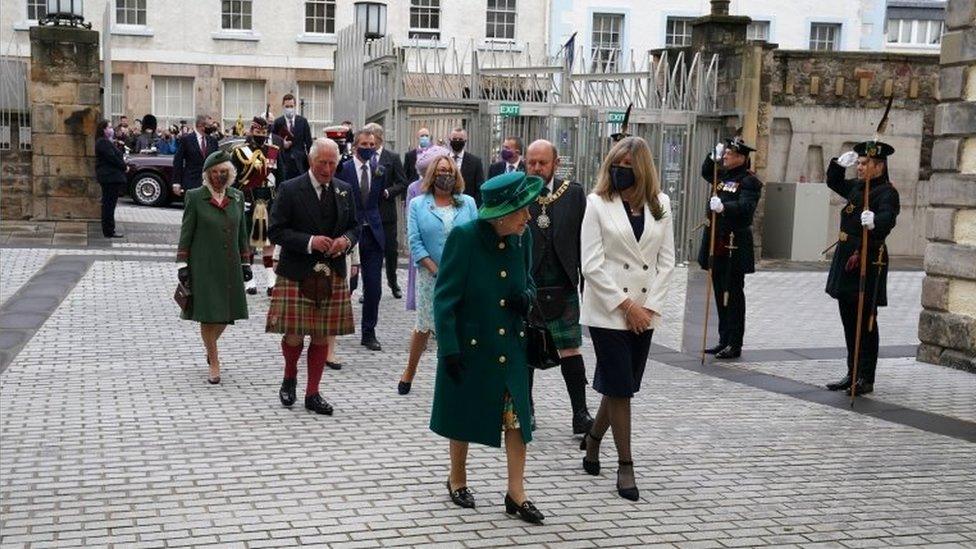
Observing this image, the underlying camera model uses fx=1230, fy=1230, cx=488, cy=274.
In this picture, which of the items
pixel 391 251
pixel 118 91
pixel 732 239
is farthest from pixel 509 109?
pixel 118 91

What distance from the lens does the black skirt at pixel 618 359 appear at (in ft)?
21.6

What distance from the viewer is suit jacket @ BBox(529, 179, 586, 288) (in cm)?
771

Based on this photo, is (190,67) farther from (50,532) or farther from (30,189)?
(50,532)

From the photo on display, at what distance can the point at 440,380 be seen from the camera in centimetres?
614

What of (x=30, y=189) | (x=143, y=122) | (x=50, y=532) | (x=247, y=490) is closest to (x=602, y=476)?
(x=247, y=490)

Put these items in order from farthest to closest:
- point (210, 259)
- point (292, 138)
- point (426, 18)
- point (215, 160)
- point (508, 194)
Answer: point (426, 18) < point (292, 138) < point (215, 160) < point (210, 259) < point (508, 194)

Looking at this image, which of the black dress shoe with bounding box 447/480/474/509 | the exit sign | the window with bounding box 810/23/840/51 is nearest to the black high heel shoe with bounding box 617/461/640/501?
the black dress shoe with bounding box 447/480/474/509

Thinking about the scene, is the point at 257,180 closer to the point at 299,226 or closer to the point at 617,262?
the point at 299,226

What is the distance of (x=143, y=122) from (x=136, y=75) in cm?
357

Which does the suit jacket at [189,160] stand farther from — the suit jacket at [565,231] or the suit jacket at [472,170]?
the suit jacket at [565,231]

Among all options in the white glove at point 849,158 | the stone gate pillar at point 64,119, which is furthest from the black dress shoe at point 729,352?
the stone gate pillar at point 64,119

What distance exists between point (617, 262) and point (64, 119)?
14.5m

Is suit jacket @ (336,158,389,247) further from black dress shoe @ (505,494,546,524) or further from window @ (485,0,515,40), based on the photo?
window @ (485,0,515,40)

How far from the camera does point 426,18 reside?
35.9m
